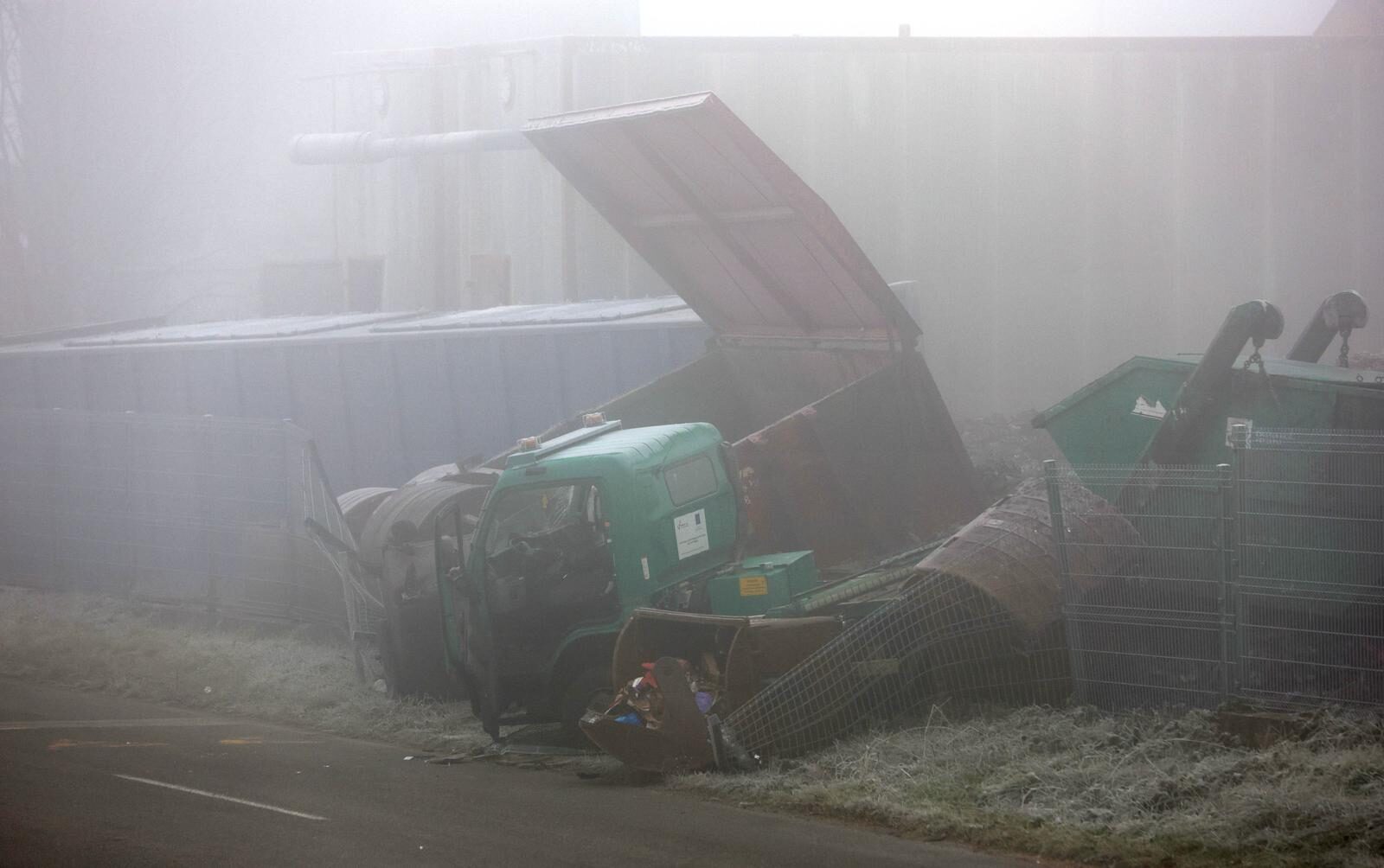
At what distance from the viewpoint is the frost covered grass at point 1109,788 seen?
5.29 m

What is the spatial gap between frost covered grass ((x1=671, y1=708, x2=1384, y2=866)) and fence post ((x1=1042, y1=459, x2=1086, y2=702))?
20 cm

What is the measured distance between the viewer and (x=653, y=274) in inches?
783

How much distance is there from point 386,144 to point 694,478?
648 inches

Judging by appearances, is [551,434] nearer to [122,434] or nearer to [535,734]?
[535,734]

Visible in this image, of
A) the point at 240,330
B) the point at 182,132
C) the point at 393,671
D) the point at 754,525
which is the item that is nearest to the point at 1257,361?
the point at 754,525

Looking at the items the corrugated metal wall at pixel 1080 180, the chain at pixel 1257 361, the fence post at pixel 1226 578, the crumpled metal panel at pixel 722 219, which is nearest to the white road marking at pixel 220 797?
the fence post at pixel 1226 578

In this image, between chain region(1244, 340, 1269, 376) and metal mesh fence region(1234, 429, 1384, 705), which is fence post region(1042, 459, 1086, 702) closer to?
metal mesh fence region(1234, 429, 1384, 705)

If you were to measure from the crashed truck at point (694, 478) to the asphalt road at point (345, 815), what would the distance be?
0.85 m

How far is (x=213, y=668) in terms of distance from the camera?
1042cm

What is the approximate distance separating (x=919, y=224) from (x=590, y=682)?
13.1m

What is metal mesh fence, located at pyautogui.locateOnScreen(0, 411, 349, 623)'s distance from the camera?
11523 millimetres

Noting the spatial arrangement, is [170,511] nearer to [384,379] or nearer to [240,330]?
[384,379]

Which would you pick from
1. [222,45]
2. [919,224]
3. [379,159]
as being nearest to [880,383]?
[919,224]

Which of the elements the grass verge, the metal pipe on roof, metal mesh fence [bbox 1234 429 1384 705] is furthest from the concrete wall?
metal mesh fence [bbox 1234 429 1384 705]
